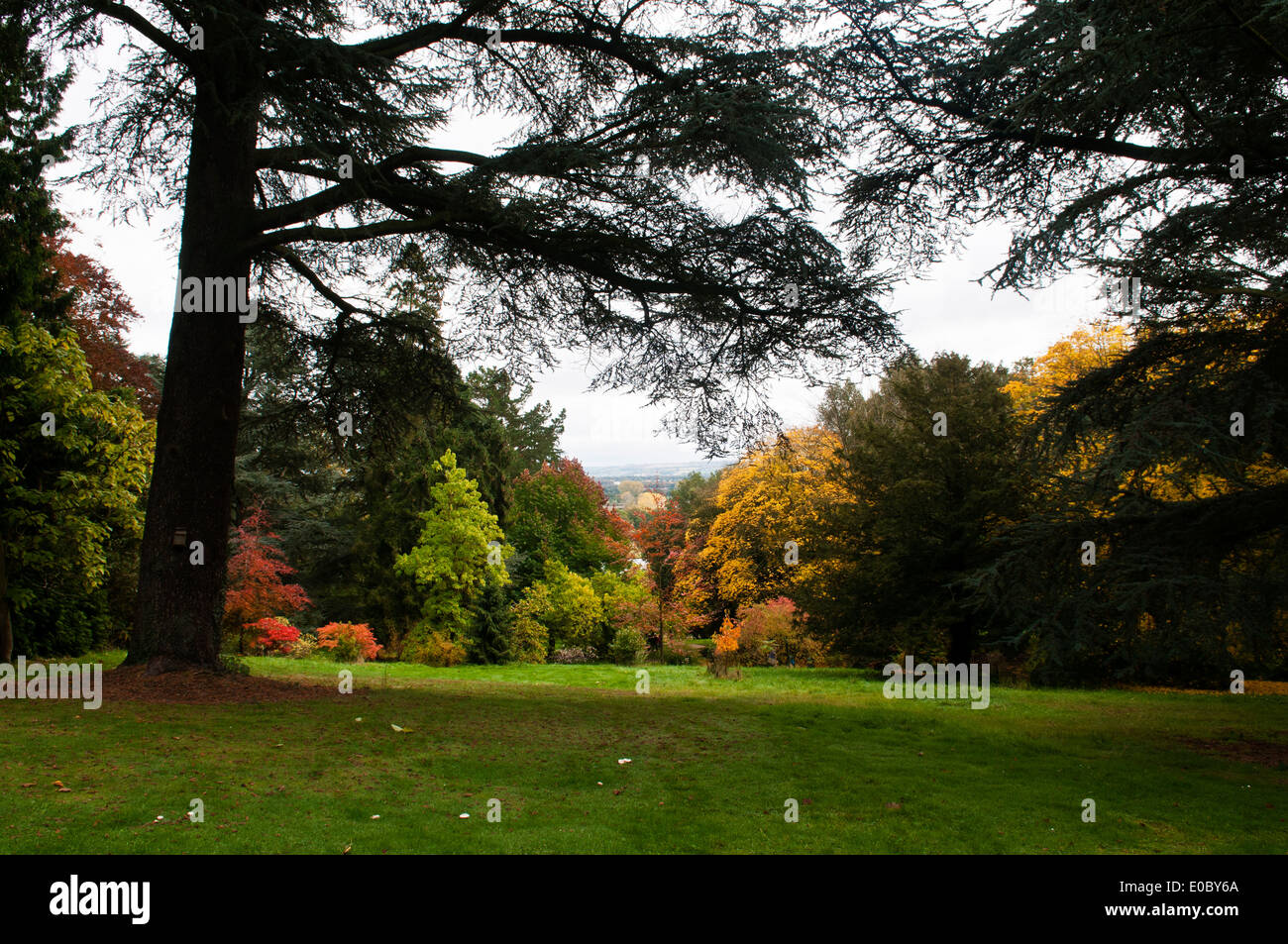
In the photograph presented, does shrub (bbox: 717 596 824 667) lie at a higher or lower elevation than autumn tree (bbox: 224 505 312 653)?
lower

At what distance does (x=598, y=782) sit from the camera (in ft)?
19.3

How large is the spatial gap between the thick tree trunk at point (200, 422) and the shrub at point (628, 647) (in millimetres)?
17934

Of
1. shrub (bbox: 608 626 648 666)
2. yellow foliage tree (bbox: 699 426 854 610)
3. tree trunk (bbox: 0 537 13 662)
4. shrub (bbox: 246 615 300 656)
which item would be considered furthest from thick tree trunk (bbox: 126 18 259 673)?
shrub (bbox: 608 626 648 666)

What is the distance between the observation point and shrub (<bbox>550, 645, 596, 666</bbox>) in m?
26.0

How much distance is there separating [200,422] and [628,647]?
1903cm

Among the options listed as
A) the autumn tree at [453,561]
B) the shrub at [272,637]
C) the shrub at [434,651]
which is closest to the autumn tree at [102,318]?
the shrub at [272,637]

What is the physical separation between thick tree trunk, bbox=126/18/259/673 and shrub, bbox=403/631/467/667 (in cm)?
1411

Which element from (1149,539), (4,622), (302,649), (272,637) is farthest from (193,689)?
(302,649)

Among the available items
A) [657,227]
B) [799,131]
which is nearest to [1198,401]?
[799,131]

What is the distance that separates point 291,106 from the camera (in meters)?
7.48

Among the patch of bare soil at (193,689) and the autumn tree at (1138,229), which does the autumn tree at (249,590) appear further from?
the autumn tree at (1138,229)

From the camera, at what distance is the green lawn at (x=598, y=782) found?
448cm

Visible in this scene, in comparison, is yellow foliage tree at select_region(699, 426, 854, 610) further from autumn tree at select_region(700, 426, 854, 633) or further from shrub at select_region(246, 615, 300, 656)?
shrub at select_region(246, 615, 300, 656)
